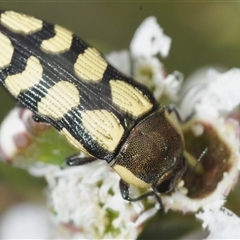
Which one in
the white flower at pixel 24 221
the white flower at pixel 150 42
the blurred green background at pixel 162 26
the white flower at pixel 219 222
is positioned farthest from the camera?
the blurred green background at pixel 162 26

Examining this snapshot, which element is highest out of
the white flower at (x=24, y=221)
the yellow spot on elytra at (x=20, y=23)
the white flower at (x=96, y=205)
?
the yellow spot on elytra at (x=20, y=23)

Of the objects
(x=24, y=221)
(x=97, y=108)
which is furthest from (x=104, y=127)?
(x=24, y=221)

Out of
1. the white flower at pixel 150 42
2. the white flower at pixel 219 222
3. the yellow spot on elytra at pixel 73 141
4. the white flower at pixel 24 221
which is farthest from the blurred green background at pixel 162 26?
the white flower at pixel 219 222

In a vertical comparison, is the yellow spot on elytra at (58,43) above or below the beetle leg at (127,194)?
above

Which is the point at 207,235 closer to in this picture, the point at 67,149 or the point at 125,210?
the point at 125,210

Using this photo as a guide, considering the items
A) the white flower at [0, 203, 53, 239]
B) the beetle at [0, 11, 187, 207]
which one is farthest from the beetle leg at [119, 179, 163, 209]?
the white flower at [0, 203, 53, 239]

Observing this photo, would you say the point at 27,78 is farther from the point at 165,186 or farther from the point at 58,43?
the point at 165,186

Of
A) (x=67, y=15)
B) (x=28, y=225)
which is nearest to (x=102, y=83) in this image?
(x=28, y=225)

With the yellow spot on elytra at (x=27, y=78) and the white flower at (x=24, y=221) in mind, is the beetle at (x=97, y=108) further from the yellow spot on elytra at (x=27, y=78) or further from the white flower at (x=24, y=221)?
the white flower at (x=24, y=221)
